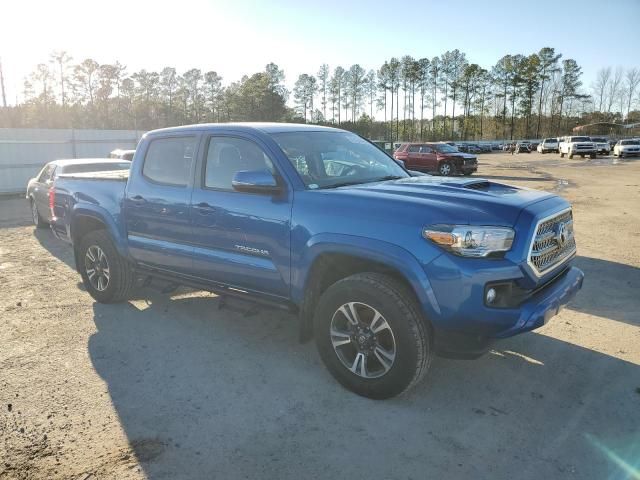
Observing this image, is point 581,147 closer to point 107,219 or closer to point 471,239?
point 107,219

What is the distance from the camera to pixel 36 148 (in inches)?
786

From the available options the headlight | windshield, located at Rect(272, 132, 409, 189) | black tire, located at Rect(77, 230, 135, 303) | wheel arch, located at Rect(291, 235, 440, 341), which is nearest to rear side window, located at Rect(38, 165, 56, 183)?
black tire, located at Rect(77, 230, 135, 303)

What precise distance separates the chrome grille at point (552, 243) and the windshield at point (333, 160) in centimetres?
145

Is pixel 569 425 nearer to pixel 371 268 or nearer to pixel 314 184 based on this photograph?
pixel 371 268

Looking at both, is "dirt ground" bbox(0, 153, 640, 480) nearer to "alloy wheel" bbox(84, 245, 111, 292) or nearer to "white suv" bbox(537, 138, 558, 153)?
"alloy wheel" bbox(84, 245, 111, 292)

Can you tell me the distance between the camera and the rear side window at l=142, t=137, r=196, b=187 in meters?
4.73

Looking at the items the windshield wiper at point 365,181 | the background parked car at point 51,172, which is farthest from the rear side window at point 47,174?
the windshield wiper at point 365,181

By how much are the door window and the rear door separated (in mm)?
229

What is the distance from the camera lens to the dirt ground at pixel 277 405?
2891 mm

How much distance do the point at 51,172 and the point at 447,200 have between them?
10143 mm

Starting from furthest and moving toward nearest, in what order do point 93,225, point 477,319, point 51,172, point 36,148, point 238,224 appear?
1. point 36,148
2. point 51,172
3. point 93,225
4. point 238,224
5. point 477,319

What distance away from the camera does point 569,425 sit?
127 inches

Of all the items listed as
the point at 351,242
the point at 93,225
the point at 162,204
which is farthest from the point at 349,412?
the point at 93,225

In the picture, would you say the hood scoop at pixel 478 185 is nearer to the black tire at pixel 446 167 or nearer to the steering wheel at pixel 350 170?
the steering wheel at pixel 350 170
